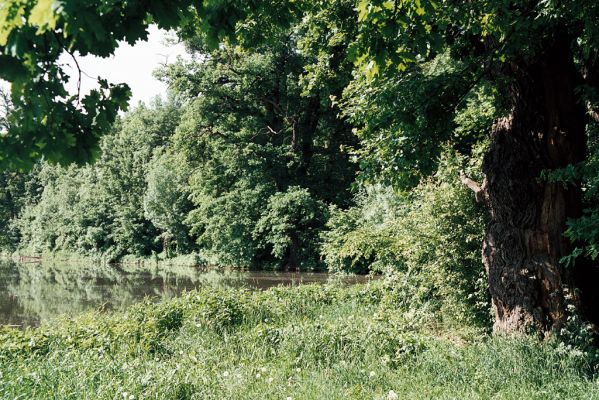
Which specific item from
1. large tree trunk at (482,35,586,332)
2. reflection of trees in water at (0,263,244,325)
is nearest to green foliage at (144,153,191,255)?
reflection of trees in water at (0,263,244,325)

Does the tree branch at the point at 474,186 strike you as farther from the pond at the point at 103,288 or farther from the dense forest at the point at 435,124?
the pond at the point at 103,288

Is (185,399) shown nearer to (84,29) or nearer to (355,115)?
(84,29)

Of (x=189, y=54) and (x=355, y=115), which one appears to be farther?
(x=189, y=54)

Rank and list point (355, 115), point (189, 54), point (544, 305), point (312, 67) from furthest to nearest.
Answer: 1. point (189, 54)
2. point (312, 67)
3. point (355, 115)
4. point (544, 305)

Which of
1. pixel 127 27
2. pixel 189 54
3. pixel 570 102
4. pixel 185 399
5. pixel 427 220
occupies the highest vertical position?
pixel 189 54

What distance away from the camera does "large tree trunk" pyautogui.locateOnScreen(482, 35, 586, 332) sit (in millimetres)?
6844

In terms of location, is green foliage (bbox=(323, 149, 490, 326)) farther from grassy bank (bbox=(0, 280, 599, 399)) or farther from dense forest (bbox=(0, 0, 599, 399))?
grassy bank (bbox=(0, 280, 599, 399))

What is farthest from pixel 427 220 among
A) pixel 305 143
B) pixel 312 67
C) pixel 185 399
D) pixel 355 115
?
pixel 305 143

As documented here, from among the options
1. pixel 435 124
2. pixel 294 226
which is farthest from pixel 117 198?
pixel 435 124

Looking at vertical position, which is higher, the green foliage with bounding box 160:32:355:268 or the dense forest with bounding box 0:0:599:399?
the green foliage with bounding box 160:32:355:268

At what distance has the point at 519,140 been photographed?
7.03 meters

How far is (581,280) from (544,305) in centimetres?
60

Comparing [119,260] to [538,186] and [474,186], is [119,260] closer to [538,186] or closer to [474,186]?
[474,186]

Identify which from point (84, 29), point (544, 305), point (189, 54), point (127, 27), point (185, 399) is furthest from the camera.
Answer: point (189, 54)
